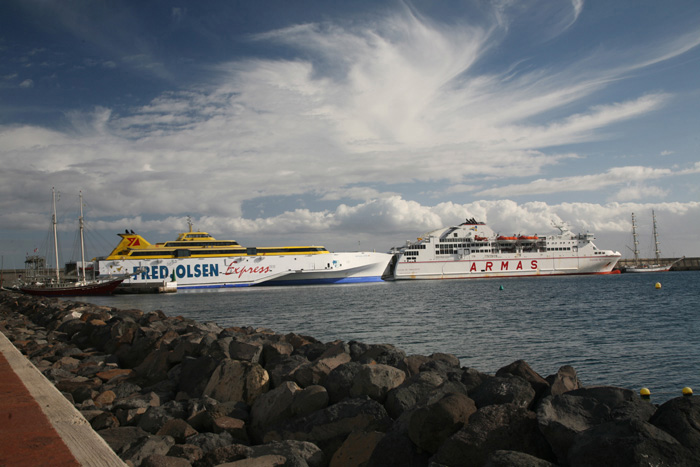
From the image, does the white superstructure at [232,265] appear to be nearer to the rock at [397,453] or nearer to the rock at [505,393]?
the rock at [505,393]

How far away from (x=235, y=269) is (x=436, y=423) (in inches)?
1953

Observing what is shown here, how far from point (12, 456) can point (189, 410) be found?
256 centimetres

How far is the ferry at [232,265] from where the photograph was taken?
51.1 meters

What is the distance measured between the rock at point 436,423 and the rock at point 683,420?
1179mm

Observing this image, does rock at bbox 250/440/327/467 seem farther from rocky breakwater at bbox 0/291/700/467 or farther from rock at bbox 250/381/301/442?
A: rock at bbox 250/381/301/442

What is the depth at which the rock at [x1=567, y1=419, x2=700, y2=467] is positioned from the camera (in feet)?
8.62

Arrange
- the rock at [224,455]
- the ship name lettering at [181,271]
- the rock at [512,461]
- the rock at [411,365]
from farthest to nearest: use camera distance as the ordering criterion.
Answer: the ship name lettering at [181,271], the rock at [411,365], the rock at [224,455], the rock at [512,461]

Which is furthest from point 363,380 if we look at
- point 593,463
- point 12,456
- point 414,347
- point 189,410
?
point 414,347

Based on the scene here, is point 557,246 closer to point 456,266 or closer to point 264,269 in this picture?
point 456,266

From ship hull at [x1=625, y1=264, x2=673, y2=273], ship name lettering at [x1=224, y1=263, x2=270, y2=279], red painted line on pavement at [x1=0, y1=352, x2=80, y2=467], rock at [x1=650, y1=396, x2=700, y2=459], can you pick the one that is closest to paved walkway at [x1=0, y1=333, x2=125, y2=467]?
red painted line on pavement at [x1=0, y1=352, x2=80, y2=467]

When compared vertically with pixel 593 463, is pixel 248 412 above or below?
below

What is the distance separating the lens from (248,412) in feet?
18.1

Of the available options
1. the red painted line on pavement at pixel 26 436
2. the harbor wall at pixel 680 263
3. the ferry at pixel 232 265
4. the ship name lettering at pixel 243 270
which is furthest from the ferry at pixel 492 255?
the red painted line on pavement at pixel 26 436

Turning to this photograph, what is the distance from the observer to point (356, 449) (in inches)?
151
